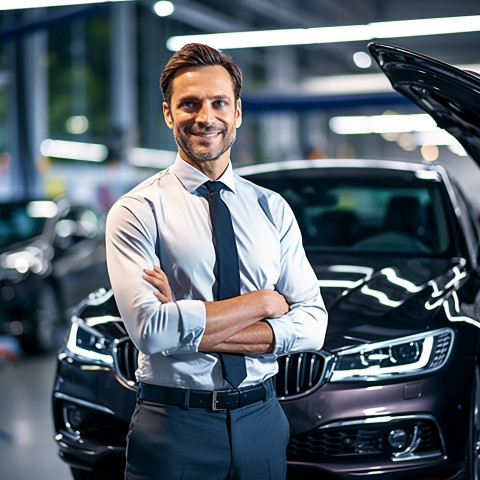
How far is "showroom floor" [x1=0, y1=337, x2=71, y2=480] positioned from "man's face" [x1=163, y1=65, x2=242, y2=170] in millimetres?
2795

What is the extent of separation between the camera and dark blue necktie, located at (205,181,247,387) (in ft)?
7.31

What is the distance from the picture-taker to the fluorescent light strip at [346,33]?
36.9 feet

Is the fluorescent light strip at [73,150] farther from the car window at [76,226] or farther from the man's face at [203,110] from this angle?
the man's face at [203,110]

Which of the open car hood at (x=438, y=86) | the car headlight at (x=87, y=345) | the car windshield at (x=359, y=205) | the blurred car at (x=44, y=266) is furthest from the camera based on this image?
the blurred car at (x=44, y=266)

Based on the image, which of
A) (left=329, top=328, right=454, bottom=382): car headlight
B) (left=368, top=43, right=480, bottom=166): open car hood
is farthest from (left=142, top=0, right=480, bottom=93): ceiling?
(left=329, top=328, right=454, bottom=382): car headlight

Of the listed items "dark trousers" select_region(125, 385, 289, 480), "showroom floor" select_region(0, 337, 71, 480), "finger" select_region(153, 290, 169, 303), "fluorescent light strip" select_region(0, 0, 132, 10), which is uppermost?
"fluorescent light strip" select_region(0, 0, 132, 10)

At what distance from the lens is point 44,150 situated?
18422 millimetres

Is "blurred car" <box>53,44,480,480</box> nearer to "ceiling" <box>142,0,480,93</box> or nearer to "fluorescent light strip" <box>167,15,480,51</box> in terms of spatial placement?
"fluorescent light strip" <box>167,15,480,51</box>

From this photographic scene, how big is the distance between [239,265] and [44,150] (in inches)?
658

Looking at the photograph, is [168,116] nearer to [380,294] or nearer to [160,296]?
[160,296]

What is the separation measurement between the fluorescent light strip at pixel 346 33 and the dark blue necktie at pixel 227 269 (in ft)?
27.5

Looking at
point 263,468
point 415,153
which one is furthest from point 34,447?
point 415,153

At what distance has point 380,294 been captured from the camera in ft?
12.2

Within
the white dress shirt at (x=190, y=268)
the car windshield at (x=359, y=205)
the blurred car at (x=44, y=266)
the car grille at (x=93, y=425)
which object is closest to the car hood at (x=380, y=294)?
the car windshield at (x=359, y=205)
